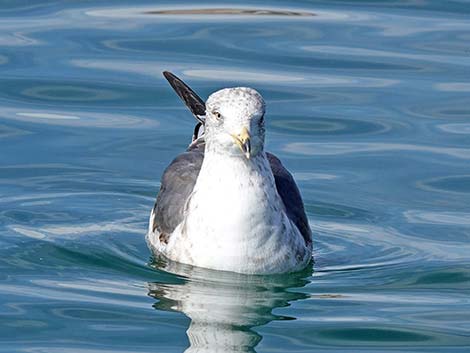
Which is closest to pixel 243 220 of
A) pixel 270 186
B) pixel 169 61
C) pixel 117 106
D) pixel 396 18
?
pixel 270 186

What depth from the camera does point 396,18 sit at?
17969 mm

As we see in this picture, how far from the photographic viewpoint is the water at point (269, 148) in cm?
973

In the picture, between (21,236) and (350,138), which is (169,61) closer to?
(350,138)

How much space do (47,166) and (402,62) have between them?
472cm

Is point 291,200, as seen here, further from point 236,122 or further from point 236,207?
point 236,122

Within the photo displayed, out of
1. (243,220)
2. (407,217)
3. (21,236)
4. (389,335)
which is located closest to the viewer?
(389,335)

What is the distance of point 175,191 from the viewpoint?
11289mm

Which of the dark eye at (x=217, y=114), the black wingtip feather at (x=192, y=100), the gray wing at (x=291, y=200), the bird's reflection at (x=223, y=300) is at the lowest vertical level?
the bird's reflection at (x=223, y=300)

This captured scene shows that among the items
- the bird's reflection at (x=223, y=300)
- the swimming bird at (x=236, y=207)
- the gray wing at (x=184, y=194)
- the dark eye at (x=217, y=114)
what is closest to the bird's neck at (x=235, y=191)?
the swimming bird at (x=236, y=207)

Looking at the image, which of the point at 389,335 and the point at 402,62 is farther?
the point at 402,62

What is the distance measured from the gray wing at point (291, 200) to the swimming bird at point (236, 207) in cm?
20

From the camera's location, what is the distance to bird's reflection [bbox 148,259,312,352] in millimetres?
9367

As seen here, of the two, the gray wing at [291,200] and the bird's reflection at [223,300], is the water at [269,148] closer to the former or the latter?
the bird's reflection at [223,300]

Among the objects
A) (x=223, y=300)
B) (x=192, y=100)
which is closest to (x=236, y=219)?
(x=223, y=300)
